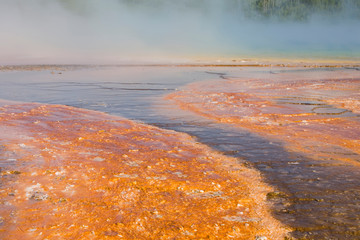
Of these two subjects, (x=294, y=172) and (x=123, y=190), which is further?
(x=294, y=172)

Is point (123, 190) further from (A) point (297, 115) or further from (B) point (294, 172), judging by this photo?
(A) point (297, 115)

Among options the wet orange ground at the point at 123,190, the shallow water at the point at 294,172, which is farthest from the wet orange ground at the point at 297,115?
the wet orange ground at the point at 123,190

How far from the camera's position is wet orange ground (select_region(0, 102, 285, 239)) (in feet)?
7.52

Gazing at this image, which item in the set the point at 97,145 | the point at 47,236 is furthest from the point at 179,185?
the point at 97,145

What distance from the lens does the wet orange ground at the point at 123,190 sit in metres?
2.29

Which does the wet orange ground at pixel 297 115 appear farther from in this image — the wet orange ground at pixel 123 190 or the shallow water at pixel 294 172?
the wet orange ground at pixel 123 190

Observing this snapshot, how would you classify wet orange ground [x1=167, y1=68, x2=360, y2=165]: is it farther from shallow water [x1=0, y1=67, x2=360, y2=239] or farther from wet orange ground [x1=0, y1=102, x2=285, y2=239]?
wet orange ground [x1=0, y1=102, x2=285, y2=239]

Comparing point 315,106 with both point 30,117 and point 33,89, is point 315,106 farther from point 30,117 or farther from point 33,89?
point 33,89

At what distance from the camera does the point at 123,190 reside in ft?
9.39

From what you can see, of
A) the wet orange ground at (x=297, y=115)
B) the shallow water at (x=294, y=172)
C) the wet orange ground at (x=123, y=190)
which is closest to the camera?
the wet orange ground at (x=123, y=190)

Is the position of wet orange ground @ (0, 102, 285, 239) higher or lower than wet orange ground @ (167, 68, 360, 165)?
lower

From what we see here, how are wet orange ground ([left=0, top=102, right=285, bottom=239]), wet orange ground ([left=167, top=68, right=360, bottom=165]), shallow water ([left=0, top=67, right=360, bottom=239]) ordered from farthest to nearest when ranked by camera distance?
wet orange ground ([left=167, top=68, right=360, bottom=165]) → shallow water ([left=0, top=67, right=360, bottom=239]) → wet orange ground ([left=0, top=102, right=285, bottom=239])

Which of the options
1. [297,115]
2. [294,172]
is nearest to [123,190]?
[294,172]

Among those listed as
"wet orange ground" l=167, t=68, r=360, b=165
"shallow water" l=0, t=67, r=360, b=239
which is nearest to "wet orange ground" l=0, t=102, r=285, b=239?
"shallow water" l=0, t=67, r=360, b=239
